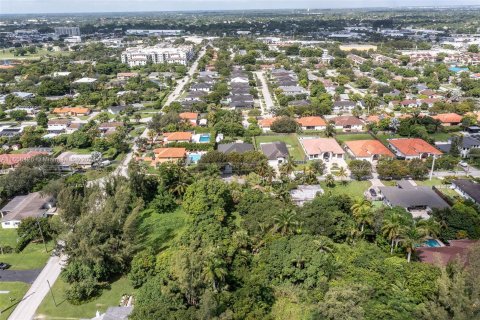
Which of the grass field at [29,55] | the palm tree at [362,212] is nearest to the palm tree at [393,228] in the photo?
the palm tree at [362,212]

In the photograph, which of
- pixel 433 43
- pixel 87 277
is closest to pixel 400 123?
pixel 87 277

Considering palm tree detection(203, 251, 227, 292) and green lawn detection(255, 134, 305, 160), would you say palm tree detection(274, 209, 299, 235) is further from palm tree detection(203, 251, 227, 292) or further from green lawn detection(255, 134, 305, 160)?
Result: green lawn detection(255, 134, 305, 160)

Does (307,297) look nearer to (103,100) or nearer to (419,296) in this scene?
(419,296)

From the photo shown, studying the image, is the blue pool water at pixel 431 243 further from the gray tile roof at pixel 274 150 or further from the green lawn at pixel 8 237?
the green lawn at pixel 8 237

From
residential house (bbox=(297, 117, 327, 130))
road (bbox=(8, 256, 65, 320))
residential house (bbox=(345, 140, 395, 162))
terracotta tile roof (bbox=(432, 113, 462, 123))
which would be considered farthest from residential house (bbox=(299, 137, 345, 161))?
road (bbox=(8, 256, 65, 320))

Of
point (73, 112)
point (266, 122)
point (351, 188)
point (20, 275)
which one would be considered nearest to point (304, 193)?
point (351, 188)
